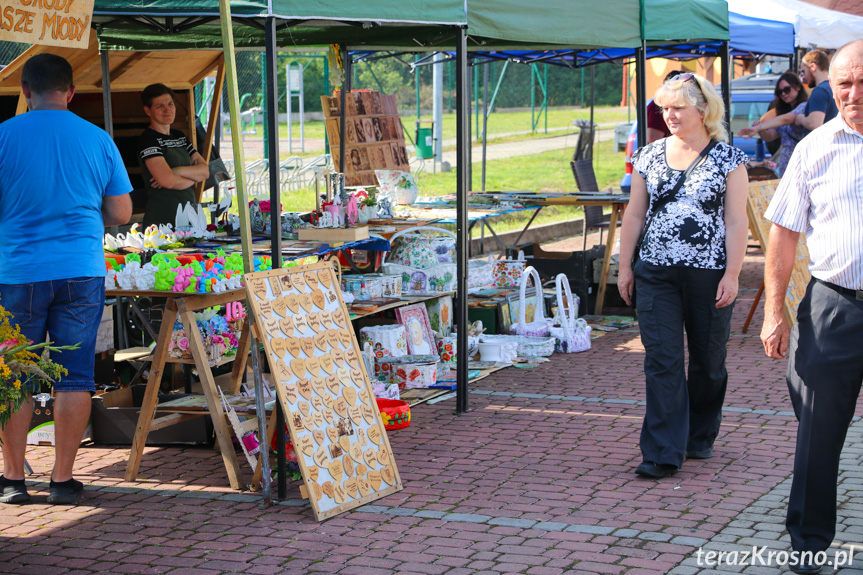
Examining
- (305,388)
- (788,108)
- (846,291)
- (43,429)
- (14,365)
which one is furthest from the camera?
(788,108)

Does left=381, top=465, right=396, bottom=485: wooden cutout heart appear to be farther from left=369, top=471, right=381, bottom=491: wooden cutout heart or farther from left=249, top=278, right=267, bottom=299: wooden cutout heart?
left=249, top=278, right=267, bottom=299: wooden cutout heart

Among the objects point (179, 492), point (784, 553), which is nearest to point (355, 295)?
point (179, 492)

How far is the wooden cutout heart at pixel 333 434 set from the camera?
4805mm

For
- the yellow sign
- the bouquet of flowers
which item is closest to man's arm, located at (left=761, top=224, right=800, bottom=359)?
the bouquet of flowers

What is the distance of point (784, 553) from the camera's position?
4098 millimetres

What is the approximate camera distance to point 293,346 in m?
4.83

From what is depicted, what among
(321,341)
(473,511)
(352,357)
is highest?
(321,341)

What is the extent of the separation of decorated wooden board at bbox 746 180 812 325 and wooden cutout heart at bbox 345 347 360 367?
343 centimetres

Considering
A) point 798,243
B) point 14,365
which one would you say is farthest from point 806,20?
point 14,365

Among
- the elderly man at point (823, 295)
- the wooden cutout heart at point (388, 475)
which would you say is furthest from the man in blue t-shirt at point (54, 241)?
the elderly man at point (823, 295)

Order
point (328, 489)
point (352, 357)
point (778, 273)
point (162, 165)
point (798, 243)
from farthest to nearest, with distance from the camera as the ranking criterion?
point (798, 243) → point (162, 165) → point (352, 357) → point (328, 489) → point (778, 273)

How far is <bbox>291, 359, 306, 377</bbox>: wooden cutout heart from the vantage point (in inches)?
188

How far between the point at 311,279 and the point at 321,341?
1.04 feet

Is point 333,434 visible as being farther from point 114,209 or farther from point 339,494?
point 114,209
